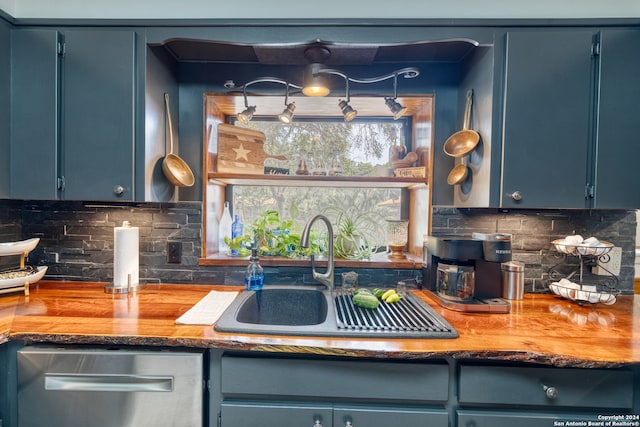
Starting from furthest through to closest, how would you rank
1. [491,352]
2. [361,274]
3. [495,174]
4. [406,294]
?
[361,274] → [406,294] → [495,174] → [491,352]

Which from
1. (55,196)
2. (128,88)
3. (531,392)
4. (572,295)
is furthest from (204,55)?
(572,295)

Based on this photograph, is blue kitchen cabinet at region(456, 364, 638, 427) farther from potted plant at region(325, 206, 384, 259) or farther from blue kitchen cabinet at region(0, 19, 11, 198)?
blue kitchen cabinet at region(0, 19, 11, 198)

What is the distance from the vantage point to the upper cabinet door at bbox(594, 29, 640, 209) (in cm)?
130

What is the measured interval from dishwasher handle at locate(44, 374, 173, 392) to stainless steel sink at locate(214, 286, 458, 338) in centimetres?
26

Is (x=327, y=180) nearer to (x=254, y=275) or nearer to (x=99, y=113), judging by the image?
(x=254, y=275)

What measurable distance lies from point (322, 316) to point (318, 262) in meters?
0.30

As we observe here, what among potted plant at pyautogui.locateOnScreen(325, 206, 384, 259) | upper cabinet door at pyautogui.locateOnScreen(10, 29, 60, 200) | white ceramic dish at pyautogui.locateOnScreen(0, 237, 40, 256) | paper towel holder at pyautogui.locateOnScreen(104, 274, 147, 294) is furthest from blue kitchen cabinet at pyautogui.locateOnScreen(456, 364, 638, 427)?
white ceramic dish at pyautogui.locateOnScreen(0, 237, 40, 256)

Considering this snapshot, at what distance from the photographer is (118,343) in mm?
1038

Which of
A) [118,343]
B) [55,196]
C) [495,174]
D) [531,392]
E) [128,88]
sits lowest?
[531,392]

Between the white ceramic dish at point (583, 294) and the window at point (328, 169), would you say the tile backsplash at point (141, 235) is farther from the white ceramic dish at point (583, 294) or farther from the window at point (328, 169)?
the white ceramic dish at point (583, 294)

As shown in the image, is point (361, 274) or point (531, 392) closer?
point (531, 392)

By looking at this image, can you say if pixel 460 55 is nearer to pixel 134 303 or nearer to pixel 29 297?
pixel 134 303

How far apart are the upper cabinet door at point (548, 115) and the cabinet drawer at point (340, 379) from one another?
86 centimetres

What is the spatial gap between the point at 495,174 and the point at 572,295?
70 cm
